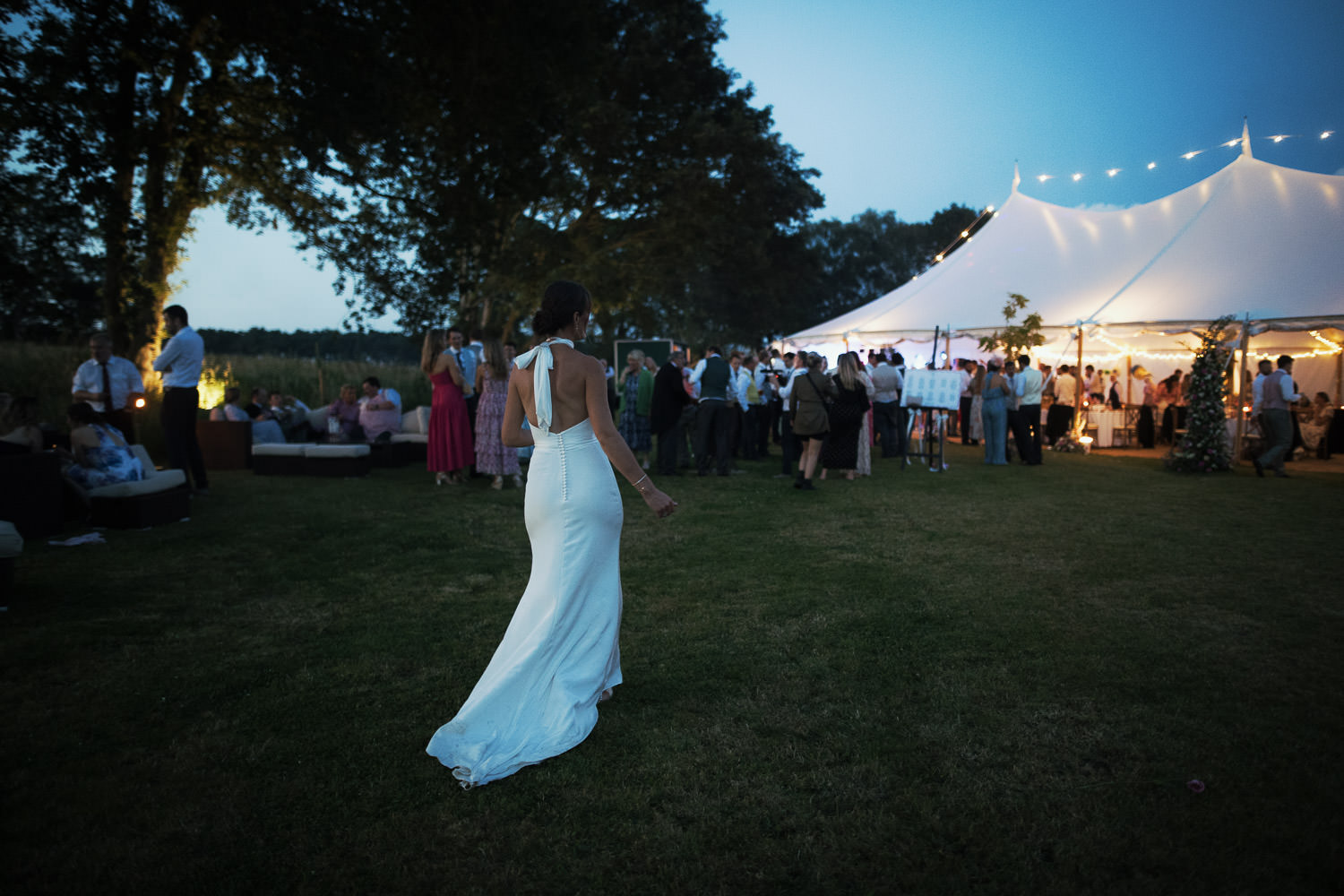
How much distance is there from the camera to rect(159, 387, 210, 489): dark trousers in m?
8.38

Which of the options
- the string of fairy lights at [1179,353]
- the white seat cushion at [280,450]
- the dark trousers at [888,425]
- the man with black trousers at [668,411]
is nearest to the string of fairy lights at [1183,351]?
the string of fairy lights at [1179,353]

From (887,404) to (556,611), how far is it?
1229 cm

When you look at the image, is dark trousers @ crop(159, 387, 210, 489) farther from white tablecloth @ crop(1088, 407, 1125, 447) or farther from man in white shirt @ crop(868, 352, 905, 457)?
white tablecloth @ crop(1088, 407, 1125, 447)

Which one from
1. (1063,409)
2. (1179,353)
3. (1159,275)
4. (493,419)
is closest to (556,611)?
(493,419)

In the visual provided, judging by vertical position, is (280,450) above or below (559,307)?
below

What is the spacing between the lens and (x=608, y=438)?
3.04 metres

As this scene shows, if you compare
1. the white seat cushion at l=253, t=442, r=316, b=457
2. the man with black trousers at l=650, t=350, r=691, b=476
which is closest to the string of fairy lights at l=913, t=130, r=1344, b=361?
the man with black trousers at l=650, t=350, r=691, b=476

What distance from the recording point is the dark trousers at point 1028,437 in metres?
13.8

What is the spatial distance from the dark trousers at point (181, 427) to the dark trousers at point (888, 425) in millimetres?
10775

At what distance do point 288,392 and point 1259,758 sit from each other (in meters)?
17.9

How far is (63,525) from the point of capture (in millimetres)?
7305

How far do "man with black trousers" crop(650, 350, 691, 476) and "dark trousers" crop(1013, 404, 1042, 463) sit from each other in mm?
6212

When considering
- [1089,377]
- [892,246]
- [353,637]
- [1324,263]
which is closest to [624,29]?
[1089,377]

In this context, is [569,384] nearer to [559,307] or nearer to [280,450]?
[559,307]
